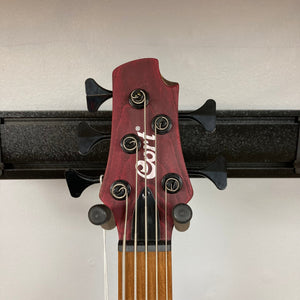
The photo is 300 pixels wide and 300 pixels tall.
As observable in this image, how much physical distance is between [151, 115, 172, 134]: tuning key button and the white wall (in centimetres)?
22

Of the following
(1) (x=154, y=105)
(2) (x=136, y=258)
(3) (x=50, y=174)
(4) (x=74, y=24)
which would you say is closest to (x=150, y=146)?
(1) (x=154, y=105)

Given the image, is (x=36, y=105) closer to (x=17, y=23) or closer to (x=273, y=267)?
(x=17, y=23)

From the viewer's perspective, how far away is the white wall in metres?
0.68

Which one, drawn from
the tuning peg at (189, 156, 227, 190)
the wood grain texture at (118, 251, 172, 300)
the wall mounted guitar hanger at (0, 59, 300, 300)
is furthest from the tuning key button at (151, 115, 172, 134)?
the wood grain texture at (118, 251, 172, 300)

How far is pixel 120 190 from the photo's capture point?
18.6 inches

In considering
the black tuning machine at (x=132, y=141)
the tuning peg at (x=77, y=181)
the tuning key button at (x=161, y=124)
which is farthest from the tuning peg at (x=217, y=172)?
the tuning peg at (x=77, y=181)

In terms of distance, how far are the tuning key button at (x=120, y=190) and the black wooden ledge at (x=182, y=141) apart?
0.66 feet

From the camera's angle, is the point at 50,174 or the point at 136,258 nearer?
the point at 136,258

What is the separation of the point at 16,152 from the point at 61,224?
22cm

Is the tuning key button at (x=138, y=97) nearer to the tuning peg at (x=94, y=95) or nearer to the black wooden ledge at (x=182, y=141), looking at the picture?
the tuning peg at (x=94, y=95)

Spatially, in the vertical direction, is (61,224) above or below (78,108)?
below

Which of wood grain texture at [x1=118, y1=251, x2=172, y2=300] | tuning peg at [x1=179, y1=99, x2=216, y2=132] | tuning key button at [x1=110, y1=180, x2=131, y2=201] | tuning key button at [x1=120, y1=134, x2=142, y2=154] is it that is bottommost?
wood grain texture at [x1=118, y1=251, x2=172, y2=300]

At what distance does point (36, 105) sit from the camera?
2.23 ft

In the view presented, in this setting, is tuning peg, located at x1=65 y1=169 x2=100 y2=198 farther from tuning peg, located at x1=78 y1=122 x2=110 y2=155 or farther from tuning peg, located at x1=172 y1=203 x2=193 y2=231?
tuning peg, located at x1=172 y1=203 x2=193 y2=231
